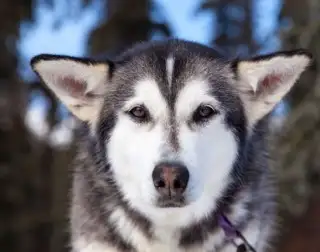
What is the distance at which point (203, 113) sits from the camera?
11.6ft

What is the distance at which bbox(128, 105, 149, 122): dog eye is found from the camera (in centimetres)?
352

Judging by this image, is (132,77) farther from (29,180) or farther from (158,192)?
(29,180)

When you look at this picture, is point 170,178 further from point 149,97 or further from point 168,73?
point 168,73

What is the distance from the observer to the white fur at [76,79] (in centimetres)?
366

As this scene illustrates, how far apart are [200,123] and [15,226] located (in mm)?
8351

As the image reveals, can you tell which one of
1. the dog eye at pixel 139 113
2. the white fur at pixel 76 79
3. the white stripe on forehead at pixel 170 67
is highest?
the white fur at pixel 76 79

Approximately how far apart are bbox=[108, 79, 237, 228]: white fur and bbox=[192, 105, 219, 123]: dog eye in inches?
1.0

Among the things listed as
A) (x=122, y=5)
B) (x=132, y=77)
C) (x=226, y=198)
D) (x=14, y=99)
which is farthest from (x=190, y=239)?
(x=14, y=99)

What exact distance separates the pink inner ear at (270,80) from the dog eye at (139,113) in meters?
0.73

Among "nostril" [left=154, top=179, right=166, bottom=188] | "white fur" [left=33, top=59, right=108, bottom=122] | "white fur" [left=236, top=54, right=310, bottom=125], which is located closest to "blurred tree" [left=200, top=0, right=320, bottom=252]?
"white fur" [left=236, top=54, right=310, bottom=125]

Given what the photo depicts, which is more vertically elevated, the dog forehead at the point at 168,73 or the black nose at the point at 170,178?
the dog forehead at the point at 168,73

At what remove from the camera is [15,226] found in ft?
37.1

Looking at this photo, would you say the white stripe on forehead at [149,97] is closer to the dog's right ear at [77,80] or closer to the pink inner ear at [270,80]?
the dog's right ear at [77,80]

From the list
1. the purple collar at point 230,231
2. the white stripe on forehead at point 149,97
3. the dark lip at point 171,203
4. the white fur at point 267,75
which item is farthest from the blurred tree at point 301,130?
the dark lip at point 171,203
